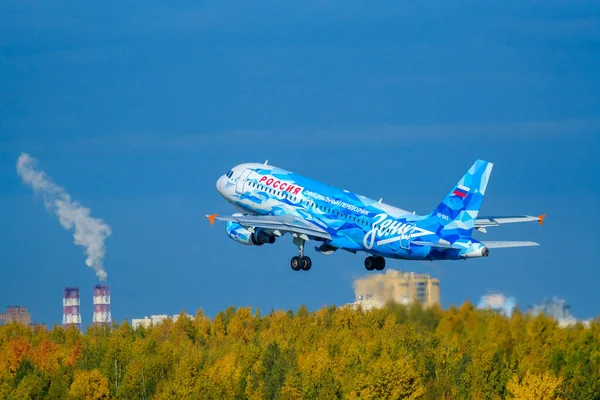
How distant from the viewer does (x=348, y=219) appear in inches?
4813

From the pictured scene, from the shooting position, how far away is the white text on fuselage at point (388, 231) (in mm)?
117438

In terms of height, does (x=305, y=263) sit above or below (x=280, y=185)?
below

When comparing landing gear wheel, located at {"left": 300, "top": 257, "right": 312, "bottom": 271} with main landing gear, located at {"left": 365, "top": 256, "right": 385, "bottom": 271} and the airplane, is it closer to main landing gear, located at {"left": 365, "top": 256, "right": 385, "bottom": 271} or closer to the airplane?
the airplane

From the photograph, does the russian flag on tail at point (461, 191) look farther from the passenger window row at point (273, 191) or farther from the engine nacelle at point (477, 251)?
the passenger window row at point (273, 191)

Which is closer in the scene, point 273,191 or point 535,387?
point 273,191

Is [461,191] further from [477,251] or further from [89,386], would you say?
[89,386]

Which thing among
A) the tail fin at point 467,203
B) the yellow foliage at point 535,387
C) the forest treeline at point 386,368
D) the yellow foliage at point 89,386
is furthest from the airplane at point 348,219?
the yellow foliage at point 89,386

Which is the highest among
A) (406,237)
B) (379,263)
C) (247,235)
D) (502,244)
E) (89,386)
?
(89,386)

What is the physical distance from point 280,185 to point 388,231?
472 inches

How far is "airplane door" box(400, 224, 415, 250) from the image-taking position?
117 meters

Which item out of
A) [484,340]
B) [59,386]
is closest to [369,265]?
[484,340]

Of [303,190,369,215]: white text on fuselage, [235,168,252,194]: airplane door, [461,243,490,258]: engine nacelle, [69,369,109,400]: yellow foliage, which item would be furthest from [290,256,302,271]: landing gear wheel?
[69,369,109,400]: yellow foliage

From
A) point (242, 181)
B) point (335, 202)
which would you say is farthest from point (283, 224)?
point (242, 181)

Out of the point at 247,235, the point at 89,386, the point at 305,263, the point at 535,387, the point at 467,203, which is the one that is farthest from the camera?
the point at 89,386
